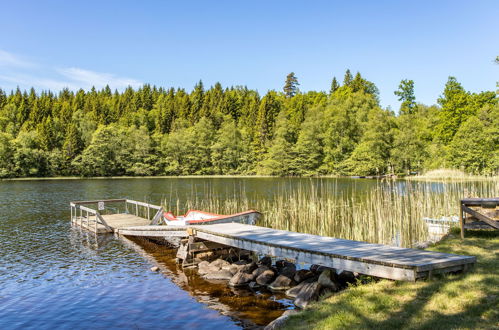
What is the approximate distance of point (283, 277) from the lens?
9289 mm

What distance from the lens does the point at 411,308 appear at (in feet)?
17.3

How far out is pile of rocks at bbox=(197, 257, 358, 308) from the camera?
7.71m

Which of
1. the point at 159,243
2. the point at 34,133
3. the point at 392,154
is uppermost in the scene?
the point at 34,133

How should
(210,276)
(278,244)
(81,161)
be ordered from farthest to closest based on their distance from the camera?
1. (81,161)
2. (210,276)
3. (278,244)

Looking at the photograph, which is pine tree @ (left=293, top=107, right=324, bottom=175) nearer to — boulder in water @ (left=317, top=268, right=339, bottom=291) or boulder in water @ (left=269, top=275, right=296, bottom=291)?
boulder in water @ (left=269, top=275, right=296, bottom=291)

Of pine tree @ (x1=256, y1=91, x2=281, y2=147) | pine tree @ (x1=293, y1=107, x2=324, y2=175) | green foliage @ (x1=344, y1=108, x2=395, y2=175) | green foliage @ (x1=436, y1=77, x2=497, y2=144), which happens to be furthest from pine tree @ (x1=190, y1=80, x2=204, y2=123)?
green foliage @ (x1=436, y1=77, x2=497, y2=144)

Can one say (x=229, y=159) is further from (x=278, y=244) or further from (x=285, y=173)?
(x=278, y=244)

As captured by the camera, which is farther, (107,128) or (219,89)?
(219,89)

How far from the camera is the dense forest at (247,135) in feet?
175

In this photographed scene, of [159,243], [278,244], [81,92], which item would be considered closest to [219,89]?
[81,92]

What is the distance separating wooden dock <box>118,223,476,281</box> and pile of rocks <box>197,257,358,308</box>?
503 millimetres

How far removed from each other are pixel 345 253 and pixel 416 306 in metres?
2.29

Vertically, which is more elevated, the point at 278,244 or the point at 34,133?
the point at 34,133

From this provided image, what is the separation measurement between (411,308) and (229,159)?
72.5m
